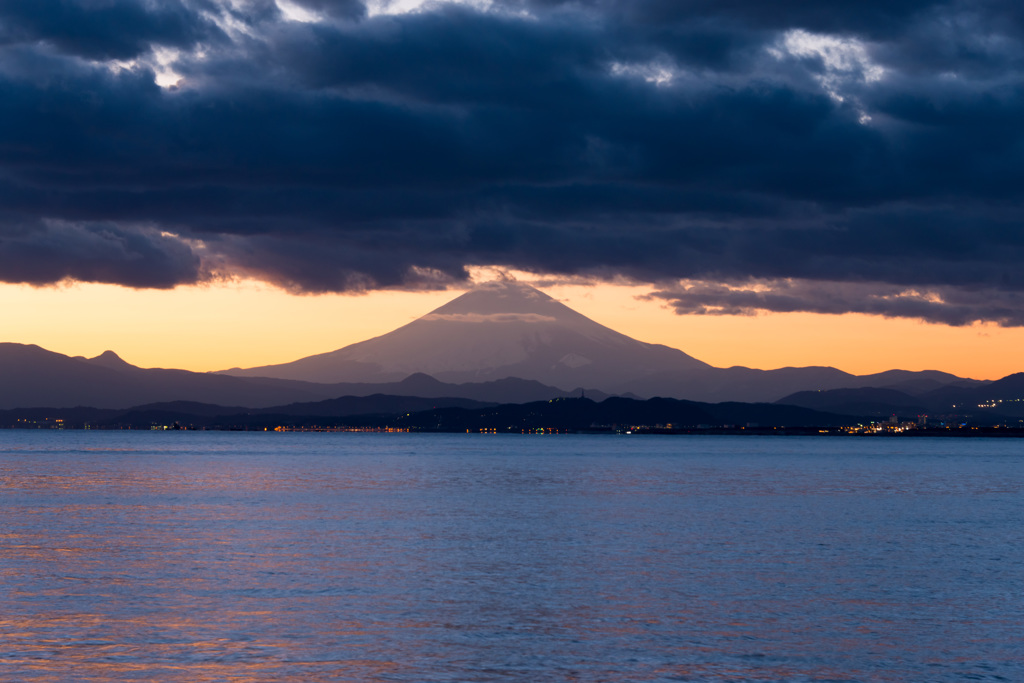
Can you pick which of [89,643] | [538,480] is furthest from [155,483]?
[89,643]

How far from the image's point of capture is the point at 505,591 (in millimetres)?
42531

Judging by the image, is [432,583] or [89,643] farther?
[432,583]

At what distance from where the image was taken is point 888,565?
51.1 meters

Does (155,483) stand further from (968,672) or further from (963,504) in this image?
(968,672)

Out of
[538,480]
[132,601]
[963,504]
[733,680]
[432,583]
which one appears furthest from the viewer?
[538,480]

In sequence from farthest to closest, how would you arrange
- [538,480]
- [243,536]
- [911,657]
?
[538,480], [243,536], [911,657]

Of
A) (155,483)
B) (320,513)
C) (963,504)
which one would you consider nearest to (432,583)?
(320,513)

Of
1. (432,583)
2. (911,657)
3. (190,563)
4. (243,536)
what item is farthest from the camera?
(243,536)

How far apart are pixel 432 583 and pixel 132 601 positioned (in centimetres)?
1190

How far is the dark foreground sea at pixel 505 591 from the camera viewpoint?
29625 mm

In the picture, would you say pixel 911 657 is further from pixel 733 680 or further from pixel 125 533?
pixel 125 533

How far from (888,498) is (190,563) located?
73721 millimetres

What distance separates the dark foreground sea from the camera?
1166 inches

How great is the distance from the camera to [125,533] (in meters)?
62.3
